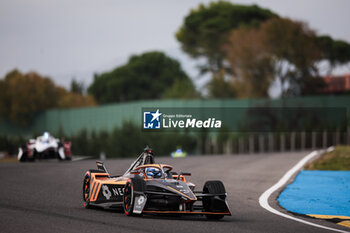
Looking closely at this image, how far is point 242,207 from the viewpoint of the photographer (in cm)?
1322

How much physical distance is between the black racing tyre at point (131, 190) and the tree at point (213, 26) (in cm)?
7533

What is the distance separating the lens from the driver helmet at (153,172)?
12.0 m

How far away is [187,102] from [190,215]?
44426 millimetres

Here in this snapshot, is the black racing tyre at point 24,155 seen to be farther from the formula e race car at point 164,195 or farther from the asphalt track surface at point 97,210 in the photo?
the formula e race car at point 164,195

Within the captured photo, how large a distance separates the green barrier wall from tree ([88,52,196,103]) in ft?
82.7

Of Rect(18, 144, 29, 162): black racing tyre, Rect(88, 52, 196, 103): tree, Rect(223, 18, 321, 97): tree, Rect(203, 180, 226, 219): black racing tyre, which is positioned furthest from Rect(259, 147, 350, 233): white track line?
Rect(88, 52, 196, 103): tree

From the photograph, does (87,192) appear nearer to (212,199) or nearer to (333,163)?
(212,199)

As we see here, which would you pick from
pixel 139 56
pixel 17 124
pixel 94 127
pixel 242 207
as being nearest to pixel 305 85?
pixel 94 127

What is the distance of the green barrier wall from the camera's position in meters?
56.1

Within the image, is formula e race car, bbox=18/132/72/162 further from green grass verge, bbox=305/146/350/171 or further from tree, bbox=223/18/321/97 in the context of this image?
tree, bbox=223/18/321/97

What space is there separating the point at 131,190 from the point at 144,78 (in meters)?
92.7

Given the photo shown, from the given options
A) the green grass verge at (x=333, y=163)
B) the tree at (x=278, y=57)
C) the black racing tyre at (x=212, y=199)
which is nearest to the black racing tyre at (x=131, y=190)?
the black racing tyre at (x=212, y=199)

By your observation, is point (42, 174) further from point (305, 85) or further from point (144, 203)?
point (305, 85)

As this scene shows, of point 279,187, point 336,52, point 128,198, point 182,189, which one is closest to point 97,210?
point 128,198
